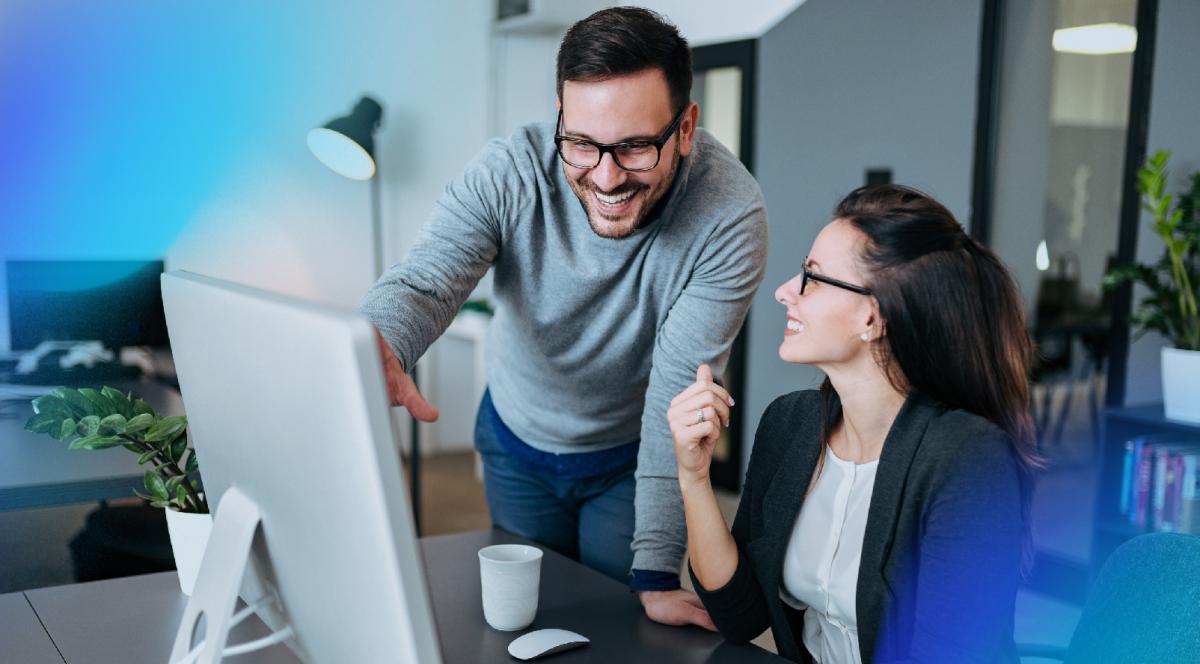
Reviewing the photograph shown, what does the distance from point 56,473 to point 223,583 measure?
136cm

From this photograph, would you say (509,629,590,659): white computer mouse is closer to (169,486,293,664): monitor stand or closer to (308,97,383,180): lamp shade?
(169,486,293,664): monitor stand

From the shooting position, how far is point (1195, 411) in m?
2.84

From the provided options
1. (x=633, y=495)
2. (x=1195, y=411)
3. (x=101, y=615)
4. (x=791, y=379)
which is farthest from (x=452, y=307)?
(x=791, y=379)

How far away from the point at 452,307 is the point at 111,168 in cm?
313

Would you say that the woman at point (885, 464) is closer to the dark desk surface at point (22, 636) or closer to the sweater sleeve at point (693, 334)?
the sweater sleeve at point (693, 334)

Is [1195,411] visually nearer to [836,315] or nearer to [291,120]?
[836,315]

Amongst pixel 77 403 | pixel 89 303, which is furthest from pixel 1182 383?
pixel 89 303

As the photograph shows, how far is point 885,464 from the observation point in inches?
48.9

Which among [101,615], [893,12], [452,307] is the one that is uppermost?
[893,12]

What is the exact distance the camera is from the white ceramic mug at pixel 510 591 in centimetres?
118

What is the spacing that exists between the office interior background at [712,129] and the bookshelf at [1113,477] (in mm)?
23

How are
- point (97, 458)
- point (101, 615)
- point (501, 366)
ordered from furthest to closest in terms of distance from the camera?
point (97, 458) < point (501, 366) < point (101, 615)

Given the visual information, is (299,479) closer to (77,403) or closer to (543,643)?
(543,643)

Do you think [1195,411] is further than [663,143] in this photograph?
Yes
